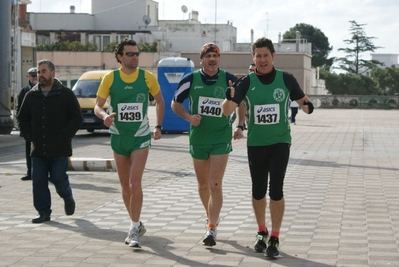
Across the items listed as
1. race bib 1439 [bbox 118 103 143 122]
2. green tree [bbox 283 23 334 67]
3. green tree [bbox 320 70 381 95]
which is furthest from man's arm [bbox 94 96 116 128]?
green tree [bbox 283 23 334 67]

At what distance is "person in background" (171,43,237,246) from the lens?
367 inches

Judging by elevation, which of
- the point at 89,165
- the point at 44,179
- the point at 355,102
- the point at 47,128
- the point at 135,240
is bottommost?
the point at 355,102

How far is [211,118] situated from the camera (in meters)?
9.37

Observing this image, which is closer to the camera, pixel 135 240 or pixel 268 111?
pixel 268 111

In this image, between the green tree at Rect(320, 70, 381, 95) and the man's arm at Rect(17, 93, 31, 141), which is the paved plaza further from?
the green tree at Rect(320, 70, 381, 95)

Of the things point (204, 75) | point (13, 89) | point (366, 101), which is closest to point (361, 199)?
point (204, 75)

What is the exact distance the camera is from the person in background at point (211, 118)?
30.6 feet

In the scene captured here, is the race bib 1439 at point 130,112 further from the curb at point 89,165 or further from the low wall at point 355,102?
the low wall at point 355,102

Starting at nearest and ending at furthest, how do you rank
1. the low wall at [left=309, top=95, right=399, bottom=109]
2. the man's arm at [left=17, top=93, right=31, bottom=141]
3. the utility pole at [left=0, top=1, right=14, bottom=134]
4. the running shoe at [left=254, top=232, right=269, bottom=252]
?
the running shoe at [left=254, top=232, right=269, bottom=252] → the man's arm at [left=17, top=93, right=31, bottom=141] → the utility pole at [left=0, top=1, right=14, bottom=134] → the low wall at [left=309, top=95, right=399, bottom=109]

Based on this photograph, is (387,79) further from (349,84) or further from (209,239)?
(209,239)

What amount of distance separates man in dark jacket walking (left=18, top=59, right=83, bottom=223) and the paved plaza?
0.40m

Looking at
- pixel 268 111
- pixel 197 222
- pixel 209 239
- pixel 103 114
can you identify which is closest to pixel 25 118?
pixel 103 114

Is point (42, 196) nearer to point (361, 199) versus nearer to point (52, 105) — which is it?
point (52, 105)

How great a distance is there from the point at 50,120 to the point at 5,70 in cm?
2037
